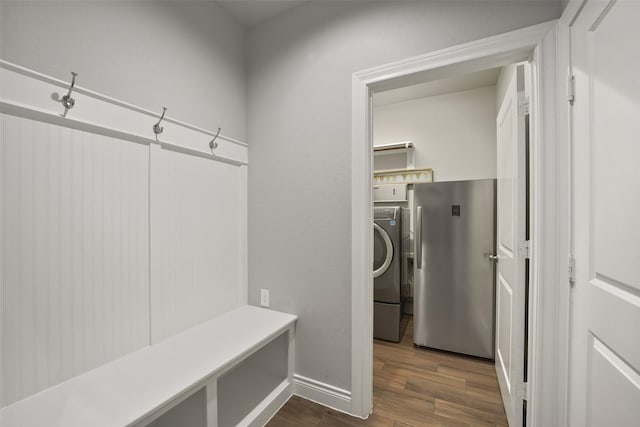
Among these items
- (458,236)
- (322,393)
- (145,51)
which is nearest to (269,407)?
(322,393)

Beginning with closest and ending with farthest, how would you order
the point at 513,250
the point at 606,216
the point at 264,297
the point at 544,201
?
1. the point at 606,216
2. the point at 544,201
3. the point at 513,250
4. the point at 264,297

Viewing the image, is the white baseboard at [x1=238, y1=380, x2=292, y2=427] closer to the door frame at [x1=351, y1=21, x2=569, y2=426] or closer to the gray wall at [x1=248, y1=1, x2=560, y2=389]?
the gray wall at [x1=248, y1=1, x2=560, y2=389]

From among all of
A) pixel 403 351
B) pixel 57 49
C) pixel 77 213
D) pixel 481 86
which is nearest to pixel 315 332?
pixel 403 351

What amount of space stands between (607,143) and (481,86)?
2672mm

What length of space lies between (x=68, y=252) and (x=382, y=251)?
2.35m

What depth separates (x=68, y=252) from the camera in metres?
1.11

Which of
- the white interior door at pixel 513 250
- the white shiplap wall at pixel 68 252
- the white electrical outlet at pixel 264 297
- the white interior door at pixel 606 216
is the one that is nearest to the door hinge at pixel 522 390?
the white interior door at pixel 513 250

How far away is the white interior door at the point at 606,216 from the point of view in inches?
28.6

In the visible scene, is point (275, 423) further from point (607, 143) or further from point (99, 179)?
point (607, 143)

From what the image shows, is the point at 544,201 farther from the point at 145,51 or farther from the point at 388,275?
the point at 145,51

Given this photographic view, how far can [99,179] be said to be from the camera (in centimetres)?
121

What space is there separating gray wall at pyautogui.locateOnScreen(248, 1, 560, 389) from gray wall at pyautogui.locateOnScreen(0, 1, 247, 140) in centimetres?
23

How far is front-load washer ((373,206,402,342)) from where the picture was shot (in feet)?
8.69

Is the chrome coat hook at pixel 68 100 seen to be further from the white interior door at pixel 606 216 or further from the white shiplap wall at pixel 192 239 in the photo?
the white interior door at pixel 606 216
